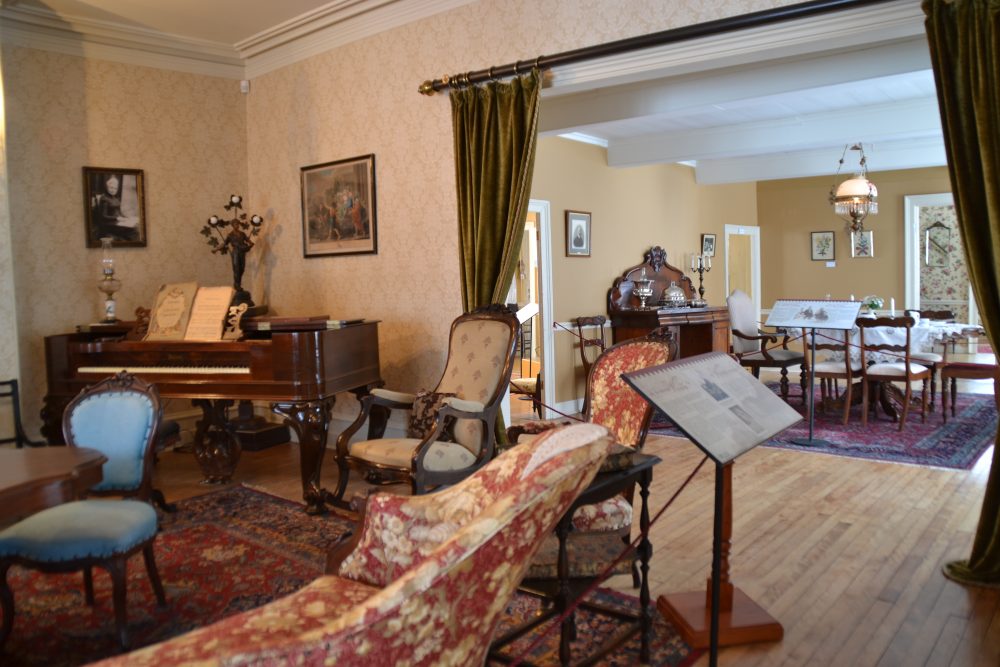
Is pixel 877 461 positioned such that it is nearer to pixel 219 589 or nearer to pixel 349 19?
pixel 219 589

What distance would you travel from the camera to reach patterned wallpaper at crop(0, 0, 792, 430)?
189 inches

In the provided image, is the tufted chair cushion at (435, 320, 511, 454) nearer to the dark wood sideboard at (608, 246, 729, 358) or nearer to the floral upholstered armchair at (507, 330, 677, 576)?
the floral upholstered armchair at (507, 330, 677, 576)

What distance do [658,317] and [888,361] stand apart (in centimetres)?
220

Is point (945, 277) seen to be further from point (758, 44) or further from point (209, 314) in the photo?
point (209, 314)

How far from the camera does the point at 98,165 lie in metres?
5.60

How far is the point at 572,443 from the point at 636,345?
1.68 metres

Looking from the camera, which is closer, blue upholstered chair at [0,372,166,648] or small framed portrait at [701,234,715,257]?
blue upholstered chair at [0,372,166,648]

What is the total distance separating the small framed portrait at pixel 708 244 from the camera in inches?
396

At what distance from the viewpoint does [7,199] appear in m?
4.87

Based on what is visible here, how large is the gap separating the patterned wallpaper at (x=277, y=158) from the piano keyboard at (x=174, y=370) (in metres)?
1.03

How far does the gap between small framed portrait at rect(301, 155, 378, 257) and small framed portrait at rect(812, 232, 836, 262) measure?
819 cm

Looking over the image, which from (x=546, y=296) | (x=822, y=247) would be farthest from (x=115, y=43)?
(x=822, y=247)

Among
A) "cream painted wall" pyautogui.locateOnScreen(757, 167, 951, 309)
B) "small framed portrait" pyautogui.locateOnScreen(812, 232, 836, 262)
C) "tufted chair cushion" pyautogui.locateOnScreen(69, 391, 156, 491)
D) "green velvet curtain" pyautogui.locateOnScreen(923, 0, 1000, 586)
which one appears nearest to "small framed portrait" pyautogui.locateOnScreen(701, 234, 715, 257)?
"cream painted wall" pyautogui.locateOnScreen(757, 167, 951, 309)

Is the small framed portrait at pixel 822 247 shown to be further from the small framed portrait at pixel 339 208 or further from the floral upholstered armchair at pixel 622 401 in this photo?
the floral upholstered armchair at pixel 622 401
